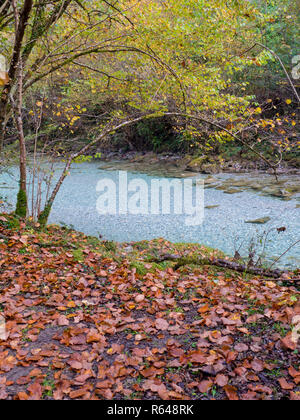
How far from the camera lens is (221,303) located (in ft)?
9.93

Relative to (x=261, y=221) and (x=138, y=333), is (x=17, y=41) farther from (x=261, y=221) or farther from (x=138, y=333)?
(x=261, y=221)

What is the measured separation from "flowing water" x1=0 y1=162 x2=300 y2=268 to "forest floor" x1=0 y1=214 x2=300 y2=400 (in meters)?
2.62

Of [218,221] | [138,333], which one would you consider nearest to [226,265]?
[138,333]

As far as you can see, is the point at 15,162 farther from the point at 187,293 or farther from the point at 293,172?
the point at 293,172

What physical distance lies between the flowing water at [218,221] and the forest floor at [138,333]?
262 centimetres

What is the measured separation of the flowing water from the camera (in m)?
6.84

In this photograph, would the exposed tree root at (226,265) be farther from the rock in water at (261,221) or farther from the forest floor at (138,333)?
the rock in water at (261,221)

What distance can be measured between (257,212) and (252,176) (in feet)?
14.8

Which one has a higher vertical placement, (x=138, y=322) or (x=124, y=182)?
(x=124, y=182)

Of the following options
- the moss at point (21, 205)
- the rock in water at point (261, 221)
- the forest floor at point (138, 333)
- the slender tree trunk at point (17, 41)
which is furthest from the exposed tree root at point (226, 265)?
the rock in water at point (261, 221)

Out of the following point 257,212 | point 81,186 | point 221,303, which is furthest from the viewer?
point 81,186

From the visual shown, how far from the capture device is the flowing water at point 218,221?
684cm
